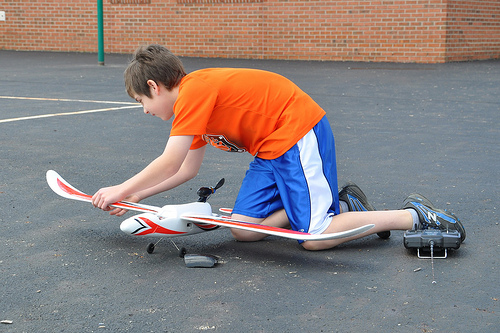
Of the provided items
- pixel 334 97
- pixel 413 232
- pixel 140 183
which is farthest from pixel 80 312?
pixel 334 97

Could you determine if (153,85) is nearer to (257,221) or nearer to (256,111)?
(256,111)

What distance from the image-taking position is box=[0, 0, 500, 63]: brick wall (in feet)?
53.4

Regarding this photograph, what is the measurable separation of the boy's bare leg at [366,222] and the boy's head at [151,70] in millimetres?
1060

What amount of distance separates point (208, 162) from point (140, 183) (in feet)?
7.80

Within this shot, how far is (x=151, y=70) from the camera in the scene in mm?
3246

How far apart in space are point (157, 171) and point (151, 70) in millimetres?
489

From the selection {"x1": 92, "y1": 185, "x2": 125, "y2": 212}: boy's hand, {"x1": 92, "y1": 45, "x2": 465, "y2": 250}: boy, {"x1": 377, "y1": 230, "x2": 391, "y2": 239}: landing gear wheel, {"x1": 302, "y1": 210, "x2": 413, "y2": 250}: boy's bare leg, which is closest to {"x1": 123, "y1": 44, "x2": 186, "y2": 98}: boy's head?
{"x1": 92, "y1": 45, "x2": 465, "y2": 250}: boy

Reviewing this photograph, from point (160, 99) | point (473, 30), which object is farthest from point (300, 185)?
point (473, 30)

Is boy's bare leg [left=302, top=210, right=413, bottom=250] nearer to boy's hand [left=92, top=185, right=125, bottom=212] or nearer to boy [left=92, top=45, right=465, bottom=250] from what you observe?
boy [left=92, top=45, right=465, bottom=250]

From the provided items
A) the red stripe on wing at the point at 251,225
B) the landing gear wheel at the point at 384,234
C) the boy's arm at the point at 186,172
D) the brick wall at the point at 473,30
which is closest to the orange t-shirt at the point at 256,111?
the boy's arm at the point at 186,172

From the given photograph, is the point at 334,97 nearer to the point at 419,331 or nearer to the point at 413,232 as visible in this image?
the point at 413,232

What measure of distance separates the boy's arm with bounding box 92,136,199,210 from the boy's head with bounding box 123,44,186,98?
29cm

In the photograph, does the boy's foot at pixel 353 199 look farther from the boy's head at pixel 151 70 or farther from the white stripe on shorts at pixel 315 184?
the boy's head at pixel 151 70

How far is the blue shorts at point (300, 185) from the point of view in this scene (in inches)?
132
